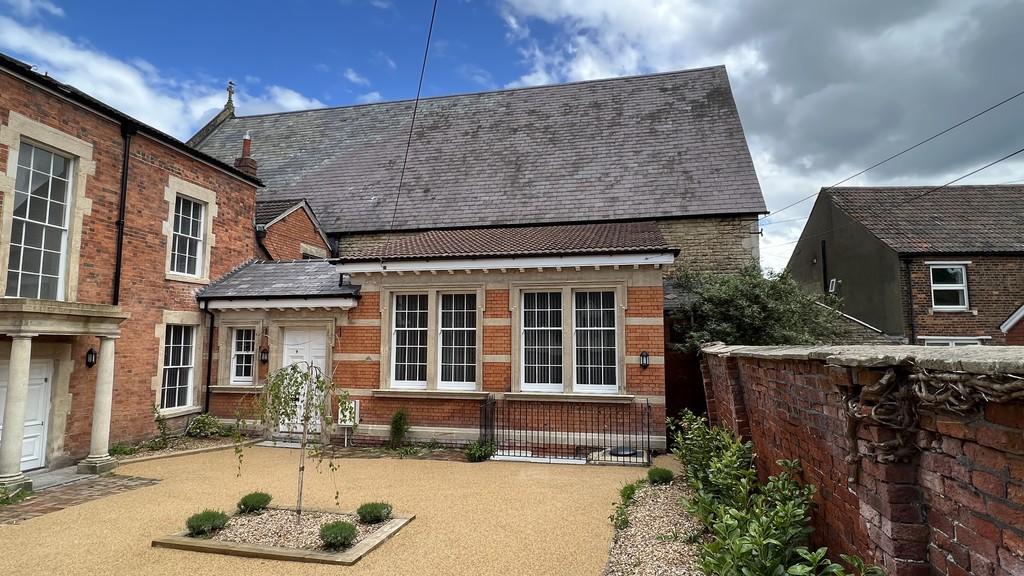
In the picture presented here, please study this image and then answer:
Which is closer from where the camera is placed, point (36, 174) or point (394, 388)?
point (36, 174)

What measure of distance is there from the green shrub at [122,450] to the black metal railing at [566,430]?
286 inches

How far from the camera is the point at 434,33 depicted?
7793 millimetres

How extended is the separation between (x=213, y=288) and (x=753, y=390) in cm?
1253

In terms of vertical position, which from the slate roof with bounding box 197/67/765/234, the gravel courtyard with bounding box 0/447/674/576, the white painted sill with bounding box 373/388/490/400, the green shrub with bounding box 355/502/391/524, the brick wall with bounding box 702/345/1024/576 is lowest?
the gravel courtyard with bounding box 0/447/674/576

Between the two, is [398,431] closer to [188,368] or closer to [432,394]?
[432,394]

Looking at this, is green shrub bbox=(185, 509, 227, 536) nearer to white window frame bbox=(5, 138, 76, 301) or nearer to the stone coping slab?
the stone coping slab

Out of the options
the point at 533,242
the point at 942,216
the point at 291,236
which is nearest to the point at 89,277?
the point at 291,236

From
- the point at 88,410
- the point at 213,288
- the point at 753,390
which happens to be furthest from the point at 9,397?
the point at 753,390

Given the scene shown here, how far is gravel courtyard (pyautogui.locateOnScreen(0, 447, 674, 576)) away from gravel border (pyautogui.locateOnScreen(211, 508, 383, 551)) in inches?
13.6

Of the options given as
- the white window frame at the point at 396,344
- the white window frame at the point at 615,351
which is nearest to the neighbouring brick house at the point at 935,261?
the white window frame at the point at 615,351

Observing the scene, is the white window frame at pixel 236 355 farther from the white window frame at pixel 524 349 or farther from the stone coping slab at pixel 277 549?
the stone coping slab at pixel 277 549

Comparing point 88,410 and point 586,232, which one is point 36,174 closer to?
point 88,410

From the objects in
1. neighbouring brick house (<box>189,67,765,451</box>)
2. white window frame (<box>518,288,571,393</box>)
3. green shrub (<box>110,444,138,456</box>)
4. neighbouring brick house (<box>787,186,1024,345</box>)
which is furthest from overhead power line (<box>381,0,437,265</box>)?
neighbouring brick house (<box>787,186,1024,345</box>)

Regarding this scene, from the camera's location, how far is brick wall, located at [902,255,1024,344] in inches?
695
